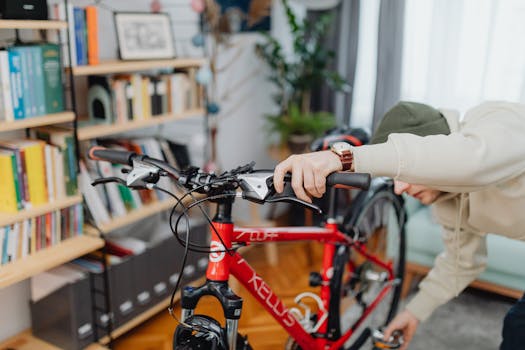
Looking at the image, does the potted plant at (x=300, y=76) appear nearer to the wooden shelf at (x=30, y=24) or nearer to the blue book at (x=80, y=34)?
the blue book at (x=80, y=34)

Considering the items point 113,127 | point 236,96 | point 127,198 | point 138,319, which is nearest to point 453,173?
point 113,127

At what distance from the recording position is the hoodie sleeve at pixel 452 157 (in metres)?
0.98

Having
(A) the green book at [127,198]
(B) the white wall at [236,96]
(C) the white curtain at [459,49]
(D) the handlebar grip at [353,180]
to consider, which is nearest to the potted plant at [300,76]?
(B) the white wall at [236,96]

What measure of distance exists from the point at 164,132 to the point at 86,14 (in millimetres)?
975

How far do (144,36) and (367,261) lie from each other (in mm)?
1387

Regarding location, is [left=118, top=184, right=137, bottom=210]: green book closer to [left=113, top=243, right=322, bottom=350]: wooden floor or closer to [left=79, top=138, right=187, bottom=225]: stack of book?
[left=79, top=138, right=187, bottom=225]: stack of book

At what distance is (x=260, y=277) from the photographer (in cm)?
140

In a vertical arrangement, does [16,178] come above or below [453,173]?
below

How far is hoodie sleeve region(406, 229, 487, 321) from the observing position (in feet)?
5.25

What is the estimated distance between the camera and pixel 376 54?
10.7 feet

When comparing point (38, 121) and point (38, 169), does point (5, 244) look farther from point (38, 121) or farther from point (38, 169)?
point (38, 121)

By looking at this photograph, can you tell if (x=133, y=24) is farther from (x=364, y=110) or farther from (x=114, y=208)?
(x=364, y=110)

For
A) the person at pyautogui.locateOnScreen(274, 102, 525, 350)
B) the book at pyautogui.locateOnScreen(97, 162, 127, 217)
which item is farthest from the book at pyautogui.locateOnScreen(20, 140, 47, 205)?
the person at pyautogui.locateOnScreen(274, 102, 525, 350)

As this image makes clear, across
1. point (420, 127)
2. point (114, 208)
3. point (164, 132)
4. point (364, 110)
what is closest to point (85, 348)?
point (114, 208)
